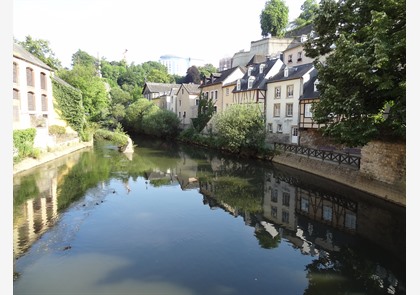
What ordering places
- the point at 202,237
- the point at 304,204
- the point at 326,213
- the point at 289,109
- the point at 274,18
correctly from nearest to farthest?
the point at 202,237, the point at 326,213, the point at 304,204, the point at 289,109, the point at 274,18

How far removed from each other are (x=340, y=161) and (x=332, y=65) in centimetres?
851

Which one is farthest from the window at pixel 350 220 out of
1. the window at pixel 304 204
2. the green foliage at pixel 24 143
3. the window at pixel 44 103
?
the window at pixel 44 103

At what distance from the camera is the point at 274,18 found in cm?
6184

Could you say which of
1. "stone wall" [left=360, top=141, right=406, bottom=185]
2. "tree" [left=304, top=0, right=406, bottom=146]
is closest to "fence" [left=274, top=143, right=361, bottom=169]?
"stone wall" [left=360, top=141, right=406, bottom=185]

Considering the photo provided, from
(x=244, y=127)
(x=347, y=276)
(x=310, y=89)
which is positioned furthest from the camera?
(x=310, y=89)

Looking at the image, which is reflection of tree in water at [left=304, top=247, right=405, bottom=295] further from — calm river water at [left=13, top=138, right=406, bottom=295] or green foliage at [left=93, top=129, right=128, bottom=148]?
green foliage at [left=93, top=129, right=128, bottom=148]

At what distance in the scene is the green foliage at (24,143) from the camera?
72.5 ft

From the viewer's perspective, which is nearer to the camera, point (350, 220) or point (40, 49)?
point (350, 220)

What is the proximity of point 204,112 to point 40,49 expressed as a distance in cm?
2984

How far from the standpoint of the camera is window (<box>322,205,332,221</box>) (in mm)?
15392

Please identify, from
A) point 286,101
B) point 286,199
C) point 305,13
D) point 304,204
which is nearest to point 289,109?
point 286,101

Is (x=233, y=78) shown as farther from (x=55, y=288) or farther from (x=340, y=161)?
(x=55, y=288)

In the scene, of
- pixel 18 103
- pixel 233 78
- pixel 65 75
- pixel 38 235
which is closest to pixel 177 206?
pixel 38 235

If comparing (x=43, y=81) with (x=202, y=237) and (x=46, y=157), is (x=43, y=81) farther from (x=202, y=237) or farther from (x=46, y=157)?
(x=202, y=237)
